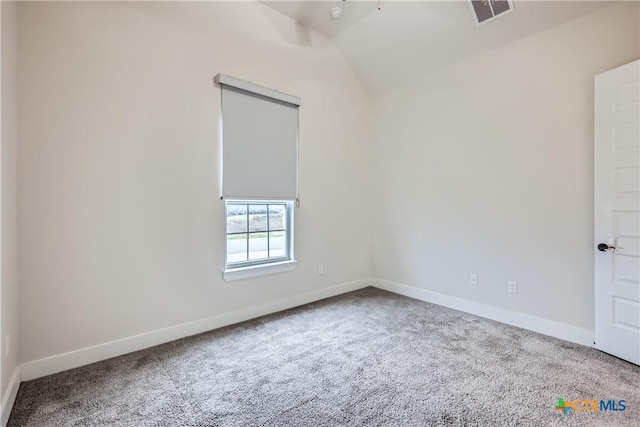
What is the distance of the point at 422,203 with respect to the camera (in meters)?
3.75

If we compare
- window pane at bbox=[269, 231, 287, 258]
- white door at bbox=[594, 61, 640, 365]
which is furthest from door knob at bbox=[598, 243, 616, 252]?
window pane at bbox=[269, 231, 287, 258]

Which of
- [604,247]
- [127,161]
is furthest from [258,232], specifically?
[604,247]

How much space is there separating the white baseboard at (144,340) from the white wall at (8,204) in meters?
0.17

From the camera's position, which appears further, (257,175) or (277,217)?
(277,217)

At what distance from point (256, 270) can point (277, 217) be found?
2.16 feet

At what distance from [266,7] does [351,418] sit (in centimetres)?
369

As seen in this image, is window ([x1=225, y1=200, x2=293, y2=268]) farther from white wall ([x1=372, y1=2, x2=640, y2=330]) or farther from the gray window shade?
white wall ([x1=372, y1=2, x2=640, y2=330])

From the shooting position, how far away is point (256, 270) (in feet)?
10.3

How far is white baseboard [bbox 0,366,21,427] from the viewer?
1.61 metres

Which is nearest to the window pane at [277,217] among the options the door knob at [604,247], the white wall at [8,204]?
the white wall at [8,204]

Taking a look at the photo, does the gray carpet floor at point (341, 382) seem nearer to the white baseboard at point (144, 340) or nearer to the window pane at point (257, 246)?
the white baseboard at point (144, 340)

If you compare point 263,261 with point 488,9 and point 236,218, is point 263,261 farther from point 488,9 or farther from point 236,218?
point 488,9

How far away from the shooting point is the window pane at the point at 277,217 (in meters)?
3.39

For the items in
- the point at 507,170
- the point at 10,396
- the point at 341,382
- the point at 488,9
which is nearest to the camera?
the point at 10,396
